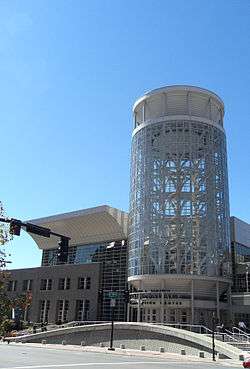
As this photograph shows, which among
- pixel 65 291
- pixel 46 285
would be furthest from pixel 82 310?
pixel 46 285

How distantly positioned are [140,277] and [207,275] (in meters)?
8.43

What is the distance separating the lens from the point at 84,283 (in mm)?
69812

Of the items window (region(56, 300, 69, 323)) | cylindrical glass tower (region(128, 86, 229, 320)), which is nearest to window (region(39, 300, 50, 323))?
window (region(56, 300, 69, 323))

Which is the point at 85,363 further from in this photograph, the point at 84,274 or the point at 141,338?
the point at 84,274

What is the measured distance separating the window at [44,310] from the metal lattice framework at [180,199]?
17735 mm

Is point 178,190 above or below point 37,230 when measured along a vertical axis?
above

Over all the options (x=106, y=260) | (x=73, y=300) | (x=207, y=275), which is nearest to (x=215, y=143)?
(x=207, y=275)

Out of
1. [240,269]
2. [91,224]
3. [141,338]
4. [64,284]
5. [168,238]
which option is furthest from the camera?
[91,224]

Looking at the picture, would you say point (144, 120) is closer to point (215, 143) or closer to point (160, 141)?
point (160, 141)

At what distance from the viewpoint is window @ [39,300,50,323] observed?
7256 cm

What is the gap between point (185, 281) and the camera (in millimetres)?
58906

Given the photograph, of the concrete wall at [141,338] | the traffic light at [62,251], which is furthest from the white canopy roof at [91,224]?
the traffic light at [62,251]

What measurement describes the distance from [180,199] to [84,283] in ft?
66.0

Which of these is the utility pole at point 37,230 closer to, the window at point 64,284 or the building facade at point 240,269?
the building facade at point 240,269
